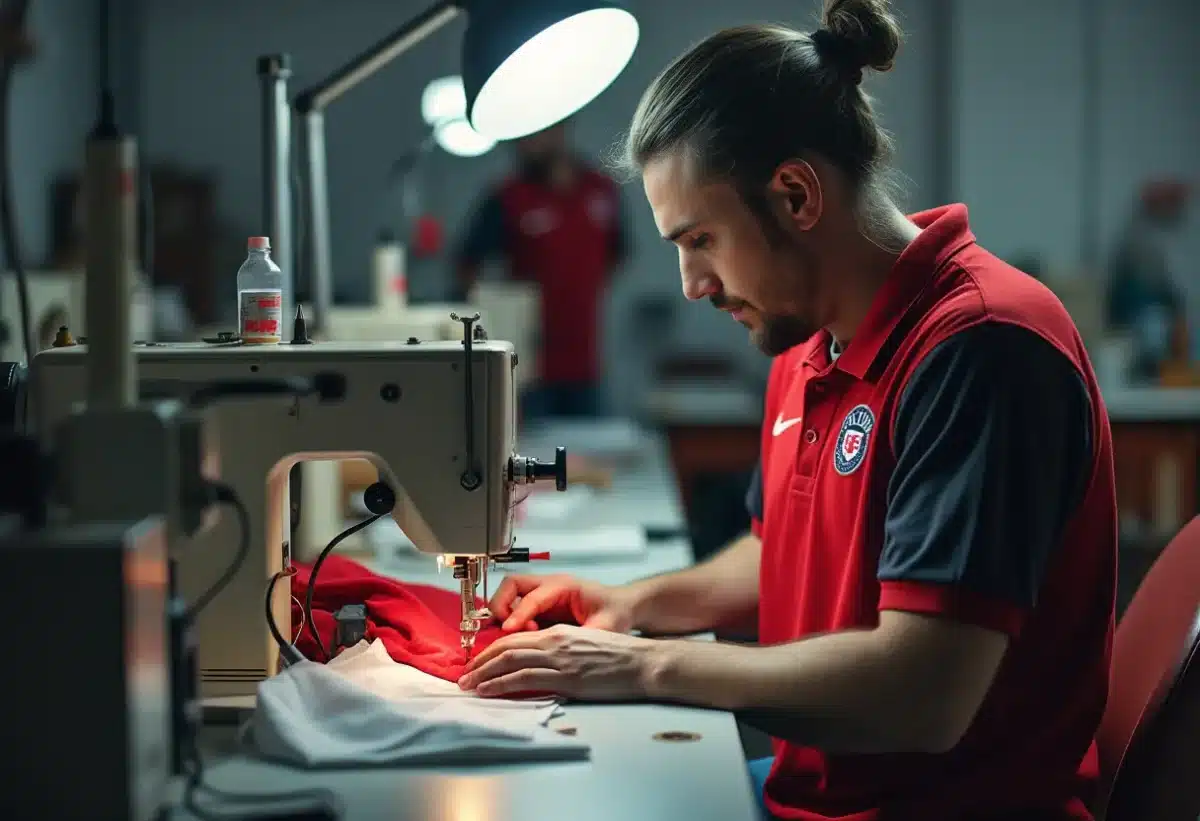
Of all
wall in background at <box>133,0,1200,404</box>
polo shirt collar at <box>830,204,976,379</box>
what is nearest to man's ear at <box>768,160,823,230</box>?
polo shirt collar at <box>830,204,976,379</box>

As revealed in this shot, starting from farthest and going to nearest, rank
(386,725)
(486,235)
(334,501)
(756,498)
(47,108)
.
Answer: (486,235)
(47,108)
(334,501)
(756,498)
(386,725)

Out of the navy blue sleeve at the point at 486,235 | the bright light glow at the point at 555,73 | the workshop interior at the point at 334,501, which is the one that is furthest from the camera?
the navy blue sleeve at the point at 486,235

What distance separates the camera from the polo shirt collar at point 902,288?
4.78 feet


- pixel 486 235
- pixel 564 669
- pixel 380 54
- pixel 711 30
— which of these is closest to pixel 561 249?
Result: pixel 486 235

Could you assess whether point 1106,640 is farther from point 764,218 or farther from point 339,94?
point 339,94

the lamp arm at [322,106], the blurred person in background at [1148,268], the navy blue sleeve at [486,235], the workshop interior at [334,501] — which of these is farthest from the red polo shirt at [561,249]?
the lamp arm at [322,106]

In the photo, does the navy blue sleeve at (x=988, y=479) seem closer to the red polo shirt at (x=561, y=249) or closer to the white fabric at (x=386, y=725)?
the white fabric at (x=386, y=725)

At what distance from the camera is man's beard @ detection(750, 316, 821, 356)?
1.54 metres

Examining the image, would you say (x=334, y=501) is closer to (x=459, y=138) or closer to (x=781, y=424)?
(x=781, y=424)

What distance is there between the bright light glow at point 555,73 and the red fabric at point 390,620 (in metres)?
0.56

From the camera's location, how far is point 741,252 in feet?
4.93

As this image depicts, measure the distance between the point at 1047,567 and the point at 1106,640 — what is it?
0.38 feet

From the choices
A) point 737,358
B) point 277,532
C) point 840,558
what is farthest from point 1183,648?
point 737,358

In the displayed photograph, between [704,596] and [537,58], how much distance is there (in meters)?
0.67
